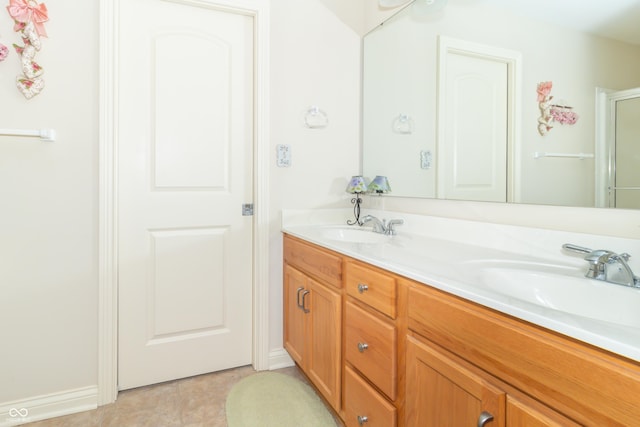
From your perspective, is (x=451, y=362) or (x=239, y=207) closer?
(x=451, y=362)

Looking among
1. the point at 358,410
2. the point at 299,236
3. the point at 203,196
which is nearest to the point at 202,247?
the point at 203,196

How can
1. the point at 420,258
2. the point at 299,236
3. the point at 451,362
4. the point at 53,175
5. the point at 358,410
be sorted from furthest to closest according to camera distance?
the point at 299,236, the point at 53,175, the point at 358,410, the point at 420,258, the point at 451,362

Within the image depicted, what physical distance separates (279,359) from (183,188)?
45.5 inches

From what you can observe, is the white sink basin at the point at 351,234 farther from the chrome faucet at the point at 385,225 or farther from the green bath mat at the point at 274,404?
the green bath mat at the point at 274,404

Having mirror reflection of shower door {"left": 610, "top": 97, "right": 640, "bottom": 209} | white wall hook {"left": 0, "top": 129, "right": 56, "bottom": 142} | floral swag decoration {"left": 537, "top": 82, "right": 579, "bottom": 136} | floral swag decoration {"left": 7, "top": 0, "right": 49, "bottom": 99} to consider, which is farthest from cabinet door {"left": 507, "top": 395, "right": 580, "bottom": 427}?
floral swag decoration {"left": 7, "top": 0, "right": 49, "bottom": 99}

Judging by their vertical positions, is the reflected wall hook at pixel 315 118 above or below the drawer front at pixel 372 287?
above

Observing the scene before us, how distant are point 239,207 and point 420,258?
1.21 m

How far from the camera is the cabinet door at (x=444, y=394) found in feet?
2.50

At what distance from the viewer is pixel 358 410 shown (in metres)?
1.28

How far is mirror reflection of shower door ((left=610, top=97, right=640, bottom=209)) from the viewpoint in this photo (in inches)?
38.9

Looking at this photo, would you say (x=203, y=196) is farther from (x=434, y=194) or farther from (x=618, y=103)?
(x=618, y=103)

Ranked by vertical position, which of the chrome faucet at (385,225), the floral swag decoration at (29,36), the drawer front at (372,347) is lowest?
the drawer front at (372,347)

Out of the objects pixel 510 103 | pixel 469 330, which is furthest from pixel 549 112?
pixel 469 330

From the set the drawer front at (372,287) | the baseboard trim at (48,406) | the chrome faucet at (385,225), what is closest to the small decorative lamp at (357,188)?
the chrome faucet at (385,225)
